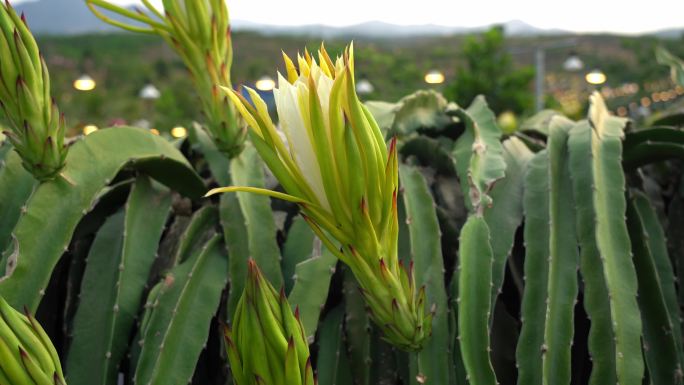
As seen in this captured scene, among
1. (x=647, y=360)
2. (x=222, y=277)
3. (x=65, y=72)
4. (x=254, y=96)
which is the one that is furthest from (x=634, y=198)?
(x=65, y=72)

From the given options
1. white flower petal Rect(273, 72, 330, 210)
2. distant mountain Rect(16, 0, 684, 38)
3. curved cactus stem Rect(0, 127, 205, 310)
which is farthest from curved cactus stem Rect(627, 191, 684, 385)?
distant mountain Rect(16, 0, 684, 38)

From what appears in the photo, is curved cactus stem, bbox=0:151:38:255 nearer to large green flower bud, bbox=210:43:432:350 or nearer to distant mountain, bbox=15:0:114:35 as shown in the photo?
large green flower bud, bbox=210:43:432:350

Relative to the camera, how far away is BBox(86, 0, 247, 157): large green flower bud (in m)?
1.34

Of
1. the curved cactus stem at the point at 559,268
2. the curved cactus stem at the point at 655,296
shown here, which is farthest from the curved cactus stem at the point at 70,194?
the curved cactus stem at the point at 655,296

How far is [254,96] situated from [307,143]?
0.28ft

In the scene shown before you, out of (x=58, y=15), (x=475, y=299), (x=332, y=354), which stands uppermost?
(x=475, y=299)

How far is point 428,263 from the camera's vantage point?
4.36 ft

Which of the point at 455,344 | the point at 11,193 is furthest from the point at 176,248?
the point at 455,344

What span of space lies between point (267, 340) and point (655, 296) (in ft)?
2.87

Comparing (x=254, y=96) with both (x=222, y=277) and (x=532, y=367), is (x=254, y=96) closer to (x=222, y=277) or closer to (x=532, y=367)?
(x=222, y=277)

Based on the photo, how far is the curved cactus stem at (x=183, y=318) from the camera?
1191 mm

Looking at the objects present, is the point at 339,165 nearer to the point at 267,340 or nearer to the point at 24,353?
the point at 267,340

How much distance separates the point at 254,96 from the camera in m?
0.89

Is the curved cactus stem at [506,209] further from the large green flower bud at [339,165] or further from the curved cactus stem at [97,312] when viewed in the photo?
the curved cactus stem at [97,312]
